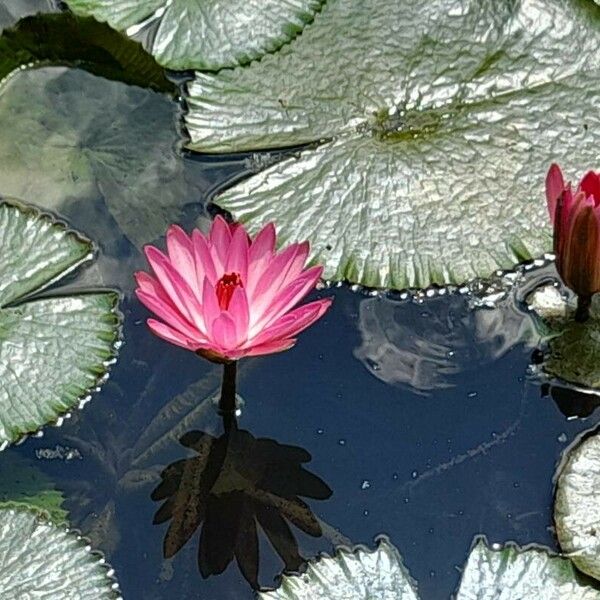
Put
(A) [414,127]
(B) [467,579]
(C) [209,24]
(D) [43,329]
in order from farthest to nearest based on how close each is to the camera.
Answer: (C) [209,24] < (A) [414,127] < (D) [43,329] < (B) [467,579]

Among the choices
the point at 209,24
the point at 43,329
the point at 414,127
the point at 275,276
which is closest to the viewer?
the point at 275,276

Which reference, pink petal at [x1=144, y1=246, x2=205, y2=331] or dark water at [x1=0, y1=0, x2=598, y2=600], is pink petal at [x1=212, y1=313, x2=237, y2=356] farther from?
dark water at [x1=0, y1=0, x2=598, y2=600]

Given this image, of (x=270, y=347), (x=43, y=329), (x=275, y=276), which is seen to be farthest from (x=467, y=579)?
(x=43, y=329)

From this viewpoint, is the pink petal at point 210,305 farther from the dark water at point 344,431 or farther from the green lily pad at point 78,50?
the green lily pad at point 78,50

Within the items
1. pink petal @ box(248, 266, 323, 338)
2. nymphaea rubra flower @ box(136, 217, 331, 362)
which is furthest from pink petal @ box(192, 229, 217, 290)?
pink petal @ box(248, 266, 323, 338)

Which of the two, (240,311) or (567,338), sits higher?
(240,311)

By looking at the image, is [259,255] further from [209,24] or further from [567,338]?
[209,24]

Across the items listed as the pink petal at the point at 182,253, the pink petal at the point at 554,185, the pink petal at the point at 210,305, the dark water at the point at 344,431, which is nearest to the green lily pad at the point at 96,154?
the dark water at the point at 344,431
